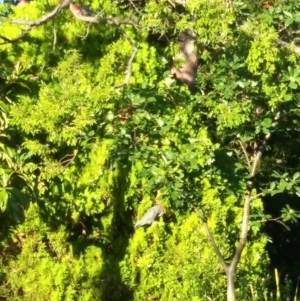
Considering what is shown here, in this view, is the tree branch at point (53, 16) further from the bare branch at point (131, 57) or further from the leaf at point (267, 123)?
the leaf at point (267, 123)

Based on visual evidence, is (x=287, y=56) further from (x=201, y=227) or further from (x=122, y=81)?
(x=201, y=227)

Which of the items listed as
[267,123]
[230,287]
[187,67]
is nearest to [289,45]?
[267,123]

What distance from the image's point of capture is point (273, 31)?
14.8ft

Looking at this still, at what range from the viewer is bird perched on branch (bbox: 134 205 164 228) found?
605 centimetres

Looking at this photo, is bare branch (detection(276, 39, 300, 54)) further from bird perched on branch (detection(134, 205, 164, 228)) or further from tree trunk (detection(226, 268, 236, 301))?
bird perched on branch (detection(134, 205, 164, 228))

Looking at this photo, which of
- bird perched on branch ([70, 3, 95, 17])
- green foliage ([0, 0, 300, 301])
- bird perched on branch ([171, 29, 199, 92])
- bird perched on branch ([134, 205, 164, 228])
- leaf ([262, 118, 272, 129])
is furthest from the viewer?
bird perched on branch ([171, 29, 199, 92])

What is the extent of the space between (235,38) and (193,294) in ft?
7.39

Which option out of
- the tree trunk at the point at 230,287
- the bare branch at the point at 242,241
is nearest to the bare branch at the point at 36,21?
the bare branch at the point at 242,241

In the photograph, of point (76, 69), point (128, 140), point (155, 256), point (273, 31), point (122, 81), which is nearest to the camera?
point (273, 31)

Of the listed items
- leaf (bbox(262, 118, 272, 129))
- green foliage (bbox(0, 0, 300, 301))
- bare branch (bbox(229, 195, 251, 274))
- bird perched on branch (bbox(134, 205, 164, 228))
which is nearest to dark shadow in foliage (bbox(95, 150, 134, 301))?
green foliage (bbox(0, 0, 300, 301))

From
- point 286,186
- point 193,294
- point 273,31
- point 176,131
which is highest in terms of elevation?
point 273,31

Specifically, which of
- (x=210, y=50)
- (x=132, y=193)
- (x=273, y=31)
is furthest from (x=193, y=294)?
(x=273, y=31)

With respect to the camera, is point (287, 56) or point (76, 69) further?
point (76, 69)

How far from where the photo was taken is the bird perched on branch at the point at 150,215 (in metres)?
6.05
